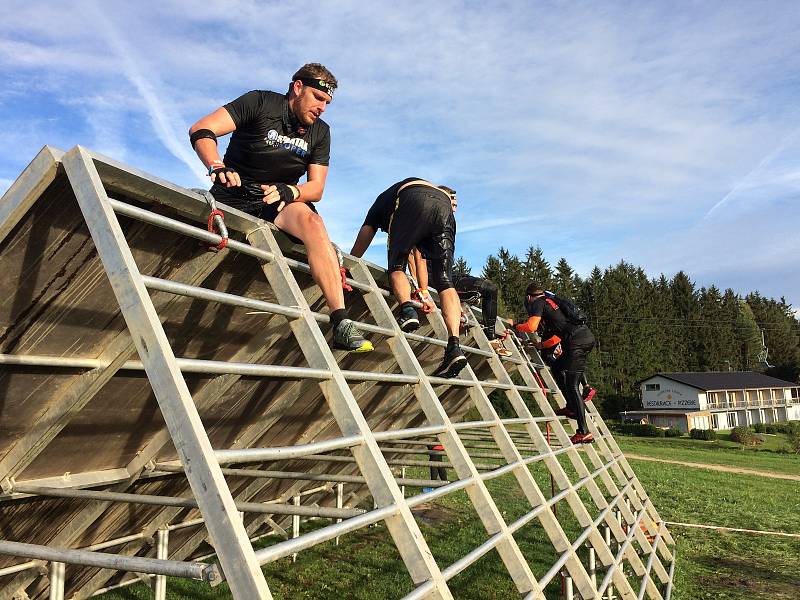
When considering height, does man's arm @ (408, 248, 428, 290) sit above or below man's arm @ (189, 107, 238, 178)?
below

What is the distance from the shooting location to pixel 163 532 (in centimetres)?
572

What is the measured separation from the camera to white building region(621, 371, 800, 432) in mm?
55000

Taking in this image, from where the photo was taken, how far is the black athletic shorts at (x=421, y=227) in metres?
4.83

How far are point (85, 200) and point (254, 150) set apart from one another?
71.7 inches

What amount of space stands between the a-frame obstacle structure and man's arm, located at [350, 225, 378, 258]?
1.30 feet

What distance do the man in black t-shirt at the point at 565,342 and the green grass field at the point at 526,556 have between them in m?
2.47

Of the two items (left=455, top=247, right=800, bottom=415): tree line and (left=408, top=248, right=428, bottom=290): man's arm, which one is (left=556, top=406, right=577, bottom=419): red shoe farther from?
(left=455, top=247, right=800, bottom=415): tree line

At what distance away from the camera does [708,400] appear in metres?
56.2

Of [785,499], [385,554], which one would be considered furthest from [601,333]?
[385,554]

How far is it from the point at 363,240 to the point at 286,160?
146 centimetres

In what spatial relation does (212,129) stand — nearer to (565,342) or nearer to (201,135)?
(201,135)

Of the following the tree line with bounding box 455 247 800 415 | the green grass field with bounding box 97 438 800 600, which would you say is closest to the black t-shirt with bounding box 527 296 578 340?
the green grass field with bounding box 97 438 800 600

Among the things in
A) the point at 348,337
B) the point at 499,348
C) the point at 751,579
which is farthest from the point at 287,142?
the point at 751,579

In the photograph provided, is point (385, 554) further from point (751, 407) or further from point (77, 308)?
point (751, 407)
